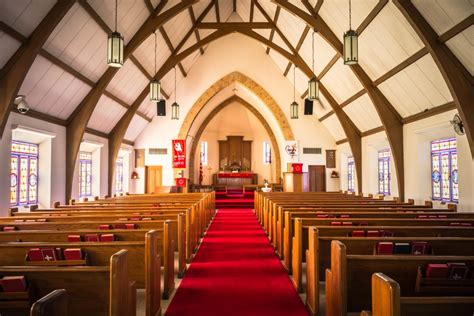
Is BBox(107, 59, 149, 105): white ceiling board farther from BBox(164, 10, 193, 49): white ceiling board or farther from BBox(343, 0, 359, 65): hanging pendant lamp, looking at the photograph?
BBox(343, 0, 359, 65): hanging pendant lamp

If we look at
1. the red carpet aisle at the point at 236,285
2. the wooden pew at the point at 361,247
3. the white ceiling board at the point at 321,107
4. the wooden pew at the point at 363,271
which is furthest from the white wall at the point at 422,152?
the wooden pew at the point at 363,271

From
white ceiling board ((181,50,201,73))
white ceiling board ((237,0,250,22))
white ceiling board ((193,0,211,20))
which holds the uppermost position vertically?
white ceiling board ((237,0,250,22))

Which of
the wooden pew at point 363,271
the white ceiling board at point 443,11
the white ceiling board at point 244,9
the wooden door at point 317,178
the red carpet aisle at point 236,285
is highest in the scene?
the white ceiling board at point 244,9

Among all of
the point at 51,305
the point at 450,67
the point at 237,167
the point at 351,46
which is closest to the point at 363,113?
the point at 450,67

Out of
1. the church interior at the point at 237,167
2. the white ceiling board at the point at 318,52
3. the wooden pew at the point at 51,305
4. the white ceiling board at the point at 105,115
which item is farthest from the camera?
the white ceiling board at the point at 105,115

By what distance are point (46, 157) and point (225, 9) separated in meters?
9.14

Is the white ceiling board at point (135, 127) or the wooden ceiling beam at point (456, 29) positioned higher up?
the wooden ceiling beam at point (456, 29)

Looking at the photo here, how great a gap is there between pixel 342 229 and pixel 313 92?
21.4 ft

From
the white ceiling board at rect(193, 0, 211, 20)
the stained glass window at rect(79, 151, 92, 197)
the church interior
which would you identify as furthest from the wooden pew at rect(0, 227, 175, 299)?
the white ceiling board at rect(193, 0, 211, 20)

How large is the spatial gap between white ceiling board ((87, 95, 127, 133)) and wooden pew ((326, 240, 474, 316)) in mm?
10400

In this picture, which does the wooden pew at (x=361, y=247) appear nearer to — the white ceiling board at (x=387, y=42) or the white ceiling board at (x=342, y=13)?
the white ceiling board at (x=387, y=42)

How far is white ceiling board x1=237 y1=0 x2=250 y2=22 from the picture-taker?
1440 centimetres

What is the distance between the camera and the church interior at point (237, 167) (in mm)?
2836

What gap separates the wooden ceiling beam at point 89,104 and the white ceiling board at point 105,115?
3.32 ft
